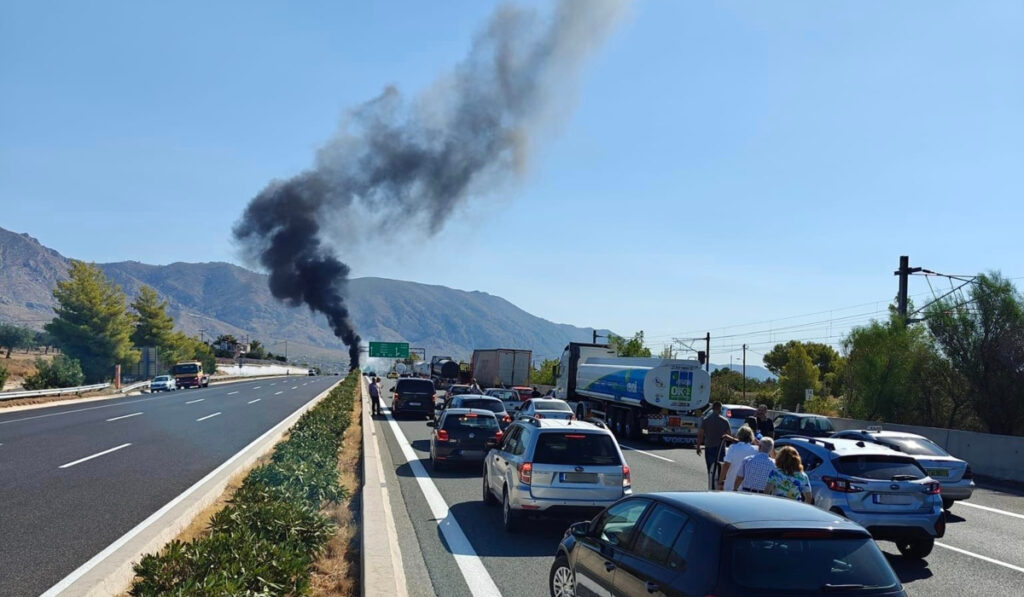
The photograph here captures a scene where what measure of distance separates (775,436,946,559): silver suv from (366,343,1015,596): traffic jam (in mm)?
17

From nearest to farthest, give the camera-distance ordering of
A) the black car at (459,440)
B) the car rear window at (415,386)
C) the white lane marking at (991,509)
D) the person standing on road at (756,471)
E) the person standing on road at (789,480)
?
the person standing on road at (789,480) → the person standing on road at (756,471) → the white lane marking at (991,509) → the black car at (459,440) → the car rear window at (415,386)

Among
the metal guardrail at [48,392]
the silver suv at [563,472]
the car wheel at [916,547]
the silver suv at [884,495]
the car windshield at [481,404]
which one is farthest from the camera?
the metal guardrail at [48,392]

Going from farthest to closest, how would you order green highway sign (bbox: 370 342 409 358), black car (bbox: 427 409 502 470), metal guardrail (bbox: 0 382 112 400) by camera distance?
green highway sign (bbox: 370 342 409 358) → metal guardrail (bbox: 0 382 112 400) → black car (bbox: 427 409 502 470)

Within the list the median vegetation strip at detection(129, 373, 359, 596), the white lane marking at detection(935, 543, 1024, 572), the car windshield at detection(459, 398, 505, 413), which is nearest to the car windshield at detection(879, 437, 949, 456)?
the white lane marking at detection(935, 543, 1024, 572)

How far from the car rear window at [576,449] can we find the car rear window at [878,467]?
9.51 feet

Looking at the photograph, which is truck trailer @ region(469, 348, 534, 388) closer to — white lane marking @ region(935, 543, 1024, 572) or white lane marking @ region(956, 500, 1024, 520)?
white lane marking @ region(956, 500, 1024, 520)

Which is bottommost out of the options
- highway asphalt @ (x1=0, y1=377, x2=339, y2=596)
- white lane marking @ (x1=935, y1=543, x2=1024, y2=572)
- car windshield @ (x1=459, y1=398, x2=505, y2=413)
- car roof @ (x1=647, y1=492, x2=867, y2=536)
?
highway asphalt @ (x1=0, y1=377, x2=339, y2=596)

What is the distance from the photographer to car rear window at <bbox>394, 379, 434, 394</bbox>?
116 ft

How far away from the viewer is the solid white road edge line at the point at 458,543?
8.29m

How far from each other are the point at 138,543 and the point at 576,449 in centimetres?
556

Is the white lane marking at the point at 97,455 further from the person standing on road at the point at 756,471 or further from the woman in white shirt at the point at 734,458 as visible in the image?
the person standing on road at the point at 756,471

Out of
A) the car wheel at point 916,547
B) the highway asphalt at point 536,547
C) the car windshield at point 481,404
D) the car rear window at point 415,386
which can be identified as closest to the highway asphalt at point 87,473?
the highway asphalt at point 536,547

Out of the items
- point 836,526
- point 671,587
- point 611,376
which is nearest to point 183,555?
point 671,587

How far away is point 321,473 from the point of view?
11.5 m
